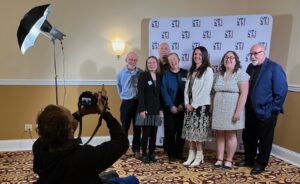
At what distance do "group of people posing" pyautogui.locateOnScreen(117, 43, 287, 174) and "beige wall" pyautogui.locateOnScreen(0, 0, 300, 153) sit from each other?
0.62m

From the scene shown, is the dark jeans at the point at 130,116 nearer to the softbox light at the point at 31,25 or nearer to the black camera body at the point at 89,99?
the softbox light at the point at 31,25

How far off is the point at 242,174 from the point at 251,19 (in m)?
1.91

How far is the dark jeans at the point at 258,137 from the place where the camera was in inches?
126

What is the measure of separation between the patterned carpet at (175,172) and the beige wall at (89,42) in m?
0.56

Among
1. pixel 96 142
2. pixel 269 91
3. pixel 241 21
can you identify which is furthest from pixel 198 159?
pixel 241 21

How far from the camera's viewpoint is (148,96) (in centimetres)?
345

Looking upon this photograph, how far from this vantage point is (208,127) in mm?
3354

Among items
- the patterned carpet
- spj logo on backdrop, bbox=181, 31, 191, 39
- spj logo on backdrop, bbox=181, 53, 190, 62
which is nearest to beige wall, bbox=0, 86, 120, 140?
the patterned carpet

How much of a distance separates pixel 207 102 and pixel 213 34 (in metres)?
1.05

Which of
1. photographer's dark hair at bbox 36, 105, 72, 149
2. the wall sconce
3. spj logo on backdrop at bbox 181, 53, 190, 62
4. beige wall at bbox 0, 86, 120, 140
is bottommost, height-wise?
beige wall at bbox 0, 86, 120, 140

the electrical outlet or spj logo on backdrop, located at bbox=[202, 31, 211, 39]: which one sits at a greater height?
spj logo on backdrop, located at bbox=[202, 31, 211, 39]

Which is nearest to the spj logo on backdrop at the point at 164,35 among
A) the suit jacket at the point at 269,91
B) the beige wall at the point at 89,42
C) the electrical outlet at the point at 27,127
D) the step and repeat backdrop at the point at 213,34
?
the step and repeat backdrop at the point at 213,34

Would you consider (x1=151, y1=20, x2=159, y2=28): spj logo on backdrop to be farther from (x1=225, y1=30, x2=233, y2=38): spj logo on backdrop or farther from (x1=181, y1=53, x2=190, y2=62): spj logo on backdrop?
(x1=225, y1=30, x2=233, y2=38): spj logo on backdrop

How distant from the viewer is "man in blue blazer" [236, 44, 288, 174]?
313 centimetres
